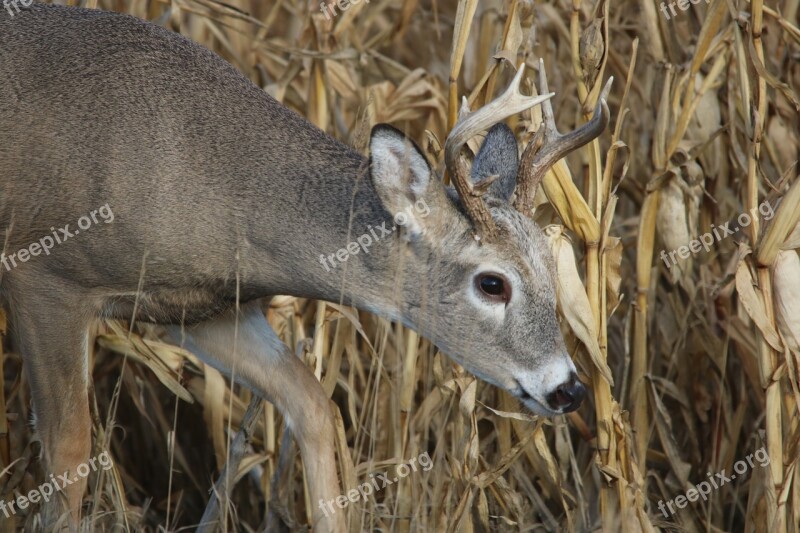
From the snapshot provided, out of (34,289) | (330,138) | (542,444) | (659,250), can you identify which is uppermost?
(330,138)

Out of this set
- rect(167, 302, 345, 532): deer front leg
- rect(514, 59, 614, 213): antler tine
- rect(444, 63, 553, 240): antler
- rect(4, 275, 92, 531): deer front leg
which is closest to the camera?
rect(444, 63, 553, 240): antler

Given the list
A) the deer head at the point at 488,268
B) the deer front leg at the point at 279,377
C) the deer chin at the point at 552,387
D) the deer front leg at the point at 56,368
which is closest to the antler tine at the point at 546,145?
the deer head at the point at 488,268

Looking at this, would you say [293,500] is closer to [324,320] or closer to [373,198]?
[324,320]

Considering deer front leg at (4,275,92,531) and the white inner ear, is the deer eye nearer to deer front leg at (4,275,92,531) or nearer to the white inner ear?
the white inner ear

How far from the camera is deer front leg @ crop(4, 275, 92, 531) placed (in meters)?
4.17

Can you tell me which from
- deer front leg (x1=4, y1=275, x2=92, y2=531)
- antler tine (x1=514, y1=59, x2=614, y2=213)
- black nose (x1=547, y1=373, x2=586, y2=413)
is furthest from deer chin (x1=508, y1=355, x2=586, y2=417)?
deer front leg (x1=4, y1=275, x2=92, y2=531)

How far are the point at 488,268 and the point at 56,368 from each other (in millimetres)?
1498

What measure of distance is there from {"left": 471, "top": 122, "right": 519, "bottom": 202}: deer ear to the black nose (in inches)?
26.6

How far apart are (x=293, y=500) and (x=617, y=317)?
68.3 inches

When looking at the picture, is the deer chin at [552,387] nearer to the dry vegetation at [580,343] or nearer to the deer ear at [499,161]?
the dry vegetation at [580,343]

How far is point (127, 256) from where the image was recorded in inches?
162

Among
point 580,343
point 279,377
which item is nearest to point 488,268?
point 580,343

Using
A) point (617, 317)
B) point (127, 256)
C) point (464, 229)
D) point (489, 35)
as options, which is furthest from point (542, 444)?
point (489, 35)

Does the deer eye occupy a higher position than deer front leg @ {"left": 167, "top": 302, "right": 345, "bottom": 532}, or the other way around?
the deer eye
